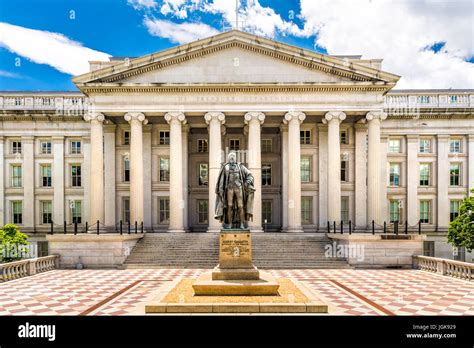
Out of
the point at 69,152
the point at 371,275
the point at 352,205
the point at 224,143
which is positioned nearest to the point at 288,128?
the point at 224,143

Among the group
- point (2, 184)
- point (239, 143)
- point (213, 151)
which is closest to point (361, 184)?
point (239, 143)

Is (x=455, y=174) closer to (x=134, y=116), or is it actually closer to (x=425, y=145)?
(x=425, y=145)

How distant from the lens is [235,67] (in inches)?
1350

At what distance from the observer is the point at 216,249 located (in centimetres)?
2891

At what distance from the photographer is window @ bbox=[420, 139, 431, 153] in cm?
4140

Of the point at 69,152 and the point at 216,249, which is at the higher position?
the point at 69,152

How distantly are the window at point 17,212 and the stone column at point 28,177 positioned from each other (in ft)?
2.14

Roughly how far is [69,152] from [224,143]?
52.6ft

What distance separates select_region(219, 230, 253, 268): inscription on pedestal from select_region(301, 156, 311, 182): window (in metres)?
24.8

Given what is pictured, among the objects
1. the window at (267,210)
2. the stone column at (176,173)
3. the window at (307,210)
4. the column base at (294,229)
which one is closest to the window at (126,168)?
the stone column at (176,173)

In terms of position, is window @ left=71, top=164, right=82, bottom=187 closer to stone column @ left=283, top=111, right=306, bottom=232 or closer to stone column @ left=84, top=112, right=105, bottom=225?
stone column @ left=84, top=112, right=105, bottom=225

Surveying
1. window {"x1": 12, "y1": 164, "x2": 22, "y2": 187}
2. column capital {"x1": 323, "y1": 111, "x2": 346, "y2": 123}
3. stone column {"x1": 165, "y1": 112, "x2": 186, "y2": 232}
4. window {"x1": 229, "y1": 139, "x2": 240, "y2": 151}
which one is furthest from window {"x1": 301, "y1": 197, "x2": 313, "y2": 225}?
window {"x1": 12, "y1": 164, "x2": 22, "y2": 187}
